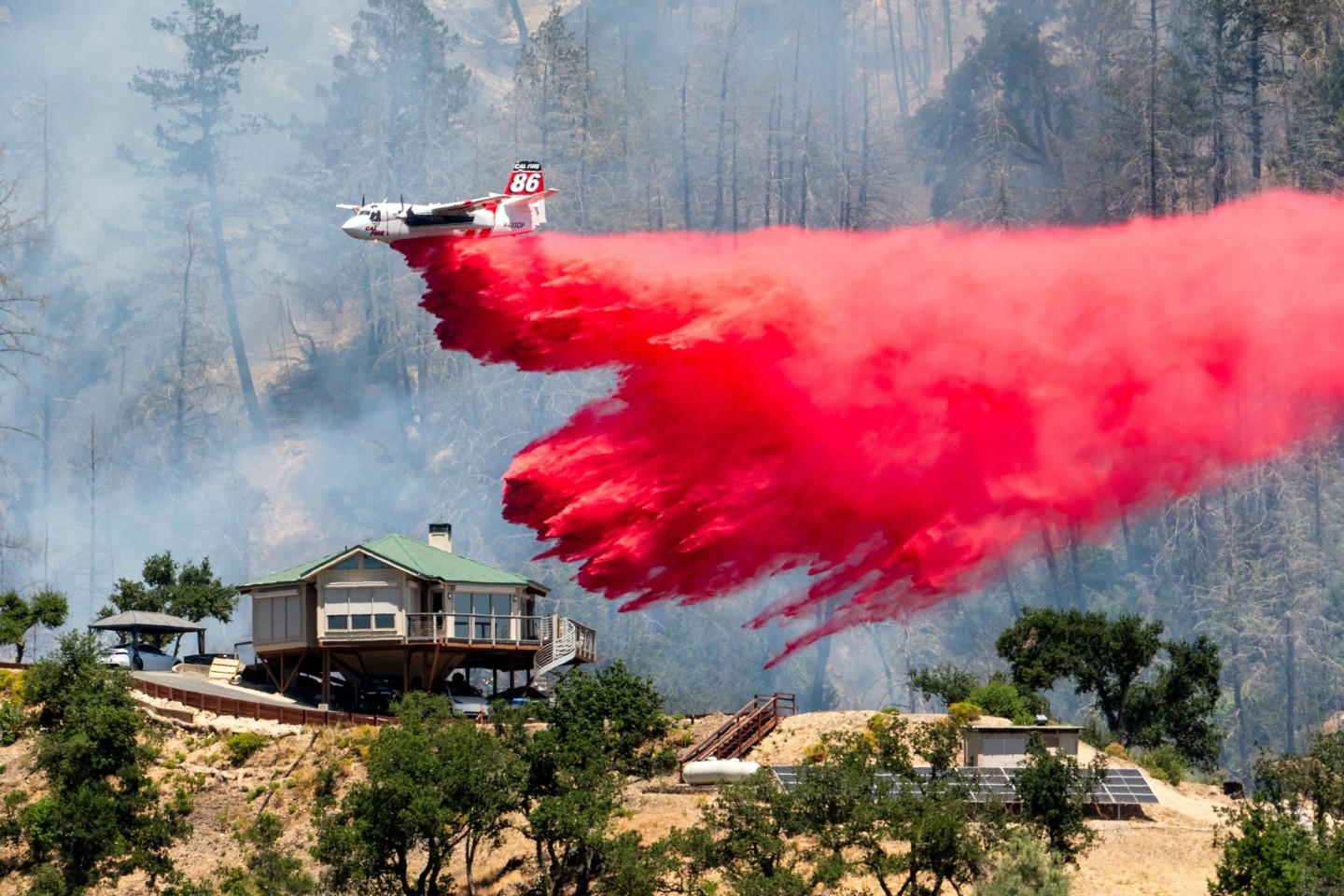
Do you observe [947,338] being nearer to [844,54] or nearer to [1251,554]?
[1251,554]

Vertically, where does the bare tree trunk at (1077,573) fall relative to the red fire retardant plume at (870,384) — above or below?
below

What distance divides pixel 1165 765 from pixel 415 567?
90.7 feet

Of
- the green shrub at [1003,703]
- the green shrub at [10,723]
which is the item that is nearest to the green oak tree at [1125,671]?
the green shrub at [1003,703]

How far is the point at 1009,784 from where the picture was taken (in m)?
72.4

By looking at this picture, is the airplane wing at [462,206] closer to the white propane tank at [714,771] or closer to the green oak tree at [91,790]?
the green oak tree at [91,790]

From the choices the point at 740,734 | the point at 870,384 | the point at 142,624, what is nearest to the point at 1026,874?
the point at 740,734

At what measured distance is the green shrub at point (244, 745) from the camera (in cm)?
7819

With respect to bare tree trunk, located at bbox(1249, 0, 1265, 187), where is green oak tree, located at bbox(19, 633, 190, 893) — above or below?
below

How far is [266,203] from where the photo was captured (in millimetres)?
183125

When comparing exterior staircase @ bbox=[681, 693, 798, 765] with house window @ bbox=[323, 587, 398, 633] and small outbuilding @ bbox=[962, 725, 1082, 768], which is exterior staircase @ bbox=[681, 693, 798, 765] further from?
house window @ bbox=[323, 587, 398, 633]

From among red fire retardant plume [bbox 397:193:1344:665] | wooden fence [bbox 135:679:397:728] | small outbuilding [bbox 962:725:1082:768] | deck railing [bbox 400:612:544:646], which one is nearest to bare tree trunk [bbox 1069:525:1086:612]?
deck railing [bbox 400:612:544:646]

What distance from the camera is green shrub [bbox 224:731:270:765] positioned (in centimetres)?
7819

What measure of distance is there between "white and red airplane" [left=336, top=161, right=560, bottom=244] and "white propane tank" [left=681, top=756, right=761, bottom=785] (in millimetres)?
19392

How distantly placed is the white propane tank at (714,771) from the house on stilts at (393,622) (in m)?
13.7
